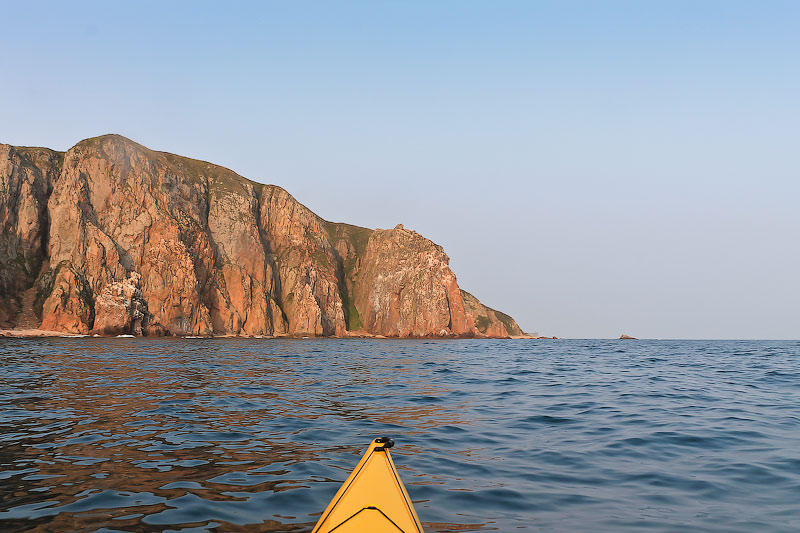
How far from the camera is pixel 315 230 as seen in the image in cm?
16038

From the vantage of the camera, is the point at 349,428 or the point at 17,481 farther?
the point at 349,428

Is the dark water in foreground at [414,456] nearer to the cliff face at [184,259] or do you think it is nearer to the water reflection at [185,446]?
the water reflection at [185,446]

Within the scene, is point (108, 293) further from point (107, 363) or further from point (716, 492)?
point (716, 492)

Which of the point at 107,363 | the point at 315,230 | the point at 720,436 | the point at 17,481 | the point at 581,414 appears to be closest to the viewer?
the point at 17,481

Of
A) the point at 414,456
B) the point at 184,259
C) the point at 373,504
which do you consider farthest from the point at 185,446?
the point at 184,259

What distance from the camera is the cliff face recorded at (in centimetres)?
10181

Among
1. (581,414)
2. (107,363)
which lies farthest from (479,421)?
(107,363)

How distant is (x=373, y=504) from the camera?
4.73m

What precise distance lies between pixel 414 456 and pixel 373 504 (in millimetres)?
5536

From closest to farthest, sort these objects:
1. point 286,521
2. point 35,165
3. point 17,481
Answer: point 286,521, point 17,481, point 35,165

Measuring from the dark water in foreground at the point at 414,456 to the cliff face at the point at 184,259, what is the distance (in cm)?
9571

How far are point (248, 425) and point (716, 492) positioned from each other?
980 centimetres

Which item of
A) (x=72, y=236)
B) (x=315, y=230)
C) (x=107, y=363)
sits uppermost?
(x=315, y=230)

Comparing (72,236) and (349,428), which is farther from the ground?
(72,236)
